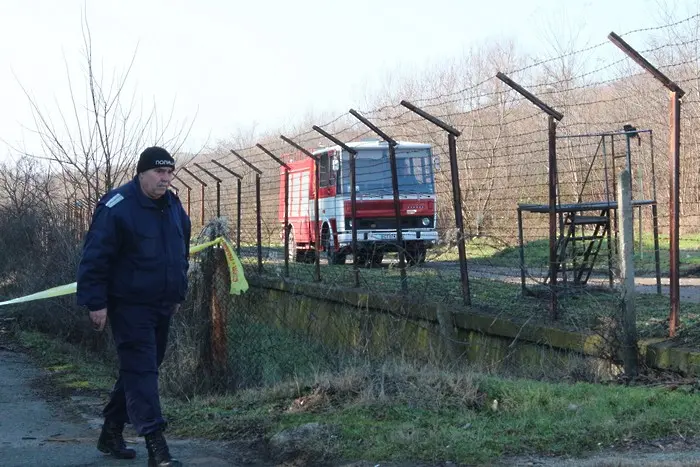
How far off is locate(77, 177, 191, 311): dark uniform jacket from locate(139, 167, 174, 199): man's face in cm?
4

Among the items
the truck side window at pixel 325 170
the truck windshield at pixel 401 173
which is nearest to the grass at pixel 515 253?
the truck windshield at pixel 401 173

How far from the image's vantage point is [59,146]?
1350 centimetres

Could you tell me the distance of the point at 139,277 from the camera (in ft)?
17.4

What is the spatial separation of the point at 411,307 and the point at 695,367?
3671mm

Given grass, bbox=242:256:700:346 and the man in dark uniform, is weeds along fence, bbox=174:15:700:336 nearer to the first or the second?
grass, bbox=242:256:700:346

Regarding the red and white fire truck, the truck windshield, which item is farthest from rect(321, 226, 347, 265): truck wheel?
the truck windshield

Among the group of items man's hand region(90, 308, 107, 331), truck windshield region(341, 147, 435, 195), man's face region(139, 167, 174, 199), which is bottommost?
man's hand region(90, 308, 107, 331)

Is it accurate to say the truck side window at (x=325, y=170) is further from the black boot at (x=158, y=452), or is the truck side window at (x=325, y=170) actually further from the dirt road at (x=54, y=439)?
the black boot at (x=158, y=452)

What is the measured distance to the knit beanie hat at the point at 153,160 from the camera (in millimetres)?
5422

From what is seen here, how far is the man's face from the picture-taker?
5418 millimetres

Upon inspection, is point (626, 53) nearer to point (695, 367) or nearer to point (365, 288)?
point (695, 367)

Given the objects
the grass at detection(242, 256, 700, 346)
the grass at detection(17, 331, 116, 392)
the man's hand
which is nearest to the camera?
the man's hand

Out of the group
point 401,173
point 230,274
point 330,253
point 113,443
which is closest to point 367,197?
point 401,173

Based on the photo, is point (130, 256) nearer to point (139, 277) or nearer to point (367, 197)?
point (139, 277)
